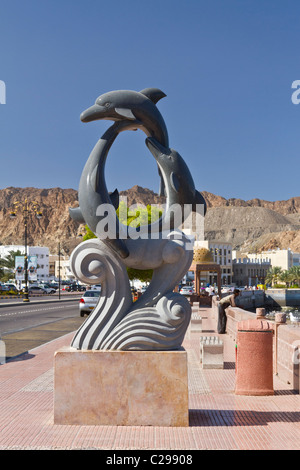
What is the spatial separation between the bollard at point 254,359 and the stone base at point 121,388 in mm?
1909

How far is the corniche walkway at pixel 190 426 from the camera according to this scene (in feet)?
18.1

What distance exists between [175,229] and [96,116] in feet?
6.06

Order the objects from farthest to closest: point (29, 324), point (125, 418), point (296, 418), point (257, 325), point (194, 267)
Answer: point (194, 267), point (29, 324), point (257, 325), point (296, 418), point (125, 418)

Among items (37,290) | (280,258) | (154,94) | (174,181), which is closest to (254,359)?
(174,181)

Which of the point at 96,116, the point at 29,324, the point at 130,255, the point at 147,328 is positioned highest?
the point at 96,116

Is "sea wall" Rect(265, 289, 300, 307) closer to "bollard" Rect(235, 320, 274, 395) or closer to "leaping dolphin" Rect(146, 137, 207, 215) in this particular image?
"bollard" Rect(235, 320, 274, 395)

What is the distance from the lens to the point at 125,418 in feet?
20.4

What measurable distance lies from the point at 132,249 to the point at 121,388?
173cm

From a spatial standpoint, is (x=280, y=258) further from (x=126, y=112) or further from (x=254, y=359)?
(x=126, y=112)

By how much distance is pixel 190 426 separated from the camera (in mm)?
6250
